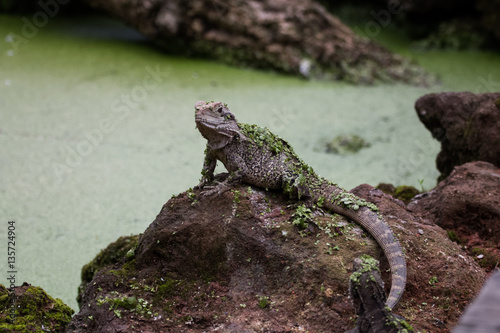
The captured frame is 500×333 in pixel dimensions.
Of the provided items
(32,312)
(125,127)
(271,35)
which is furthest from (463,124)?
(271,35)

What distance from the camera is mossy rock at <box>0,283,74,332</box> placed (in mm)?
2379

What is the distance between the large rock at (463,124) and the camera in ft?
11.8

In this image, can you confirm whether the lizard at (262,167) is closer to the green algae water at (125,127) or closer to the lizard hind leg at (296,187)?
the lizard hind leg at (296,187)

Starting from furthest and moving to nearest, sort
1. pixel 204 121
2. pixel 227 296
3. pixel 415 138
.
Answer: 1. pixel 415 138
2. pixel 204 121
3. pixel 227 296

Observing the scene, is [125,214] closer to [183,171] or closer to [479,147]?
[183,171]

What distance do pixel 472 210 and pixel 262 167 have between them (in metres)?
1.34

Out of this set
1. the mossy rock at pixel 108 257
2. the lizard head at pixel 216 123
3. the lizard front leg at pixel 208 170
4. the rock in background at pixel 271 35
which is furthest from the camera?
the rock in background at pixel 271 35

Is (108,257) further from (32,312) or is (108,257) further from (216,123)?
(216,123)

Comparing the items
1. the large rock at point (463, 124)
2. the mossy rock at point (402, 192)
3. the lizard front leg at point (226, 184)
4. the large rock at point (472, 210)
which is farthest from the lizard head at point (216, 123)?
the large rock at point (463, 124)

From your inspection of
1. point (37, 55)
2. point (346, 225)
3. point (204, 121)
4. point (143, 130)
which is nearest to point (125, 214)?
point (143, 130)

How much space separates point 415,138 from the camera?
17.3ft

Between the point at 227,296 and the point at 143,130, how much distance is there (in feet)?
10.6

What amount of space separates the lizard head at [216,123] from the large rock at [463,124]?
1939mm

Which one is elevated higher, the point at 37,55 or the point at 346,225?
the point at 346,225
